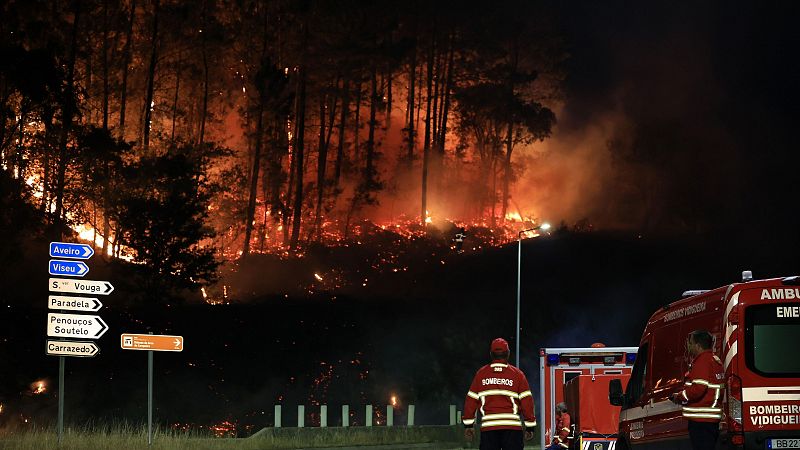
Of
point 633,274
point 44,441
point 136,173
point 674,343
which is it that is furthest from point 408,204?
point 674,343

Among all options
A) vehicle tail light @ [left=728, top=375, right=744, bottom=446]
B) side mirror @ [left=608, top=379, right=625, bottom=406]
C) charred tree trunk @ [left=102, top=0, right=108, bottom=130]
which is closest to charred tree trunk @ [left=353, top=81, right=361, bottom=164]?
charred tree trunk @ [left=102, top=0, right=108, bottom=130]

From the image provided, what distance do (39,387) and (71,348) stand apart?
17161 mm

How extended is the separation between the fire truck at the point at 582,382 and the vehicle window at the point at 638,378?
16.0 feet

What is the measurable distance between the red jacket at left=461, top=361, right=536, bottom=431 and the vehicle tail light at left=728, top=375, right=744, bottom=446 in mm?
1866

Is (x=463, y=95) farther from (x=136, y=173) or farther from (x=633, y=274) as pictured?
(x=136, y=173)

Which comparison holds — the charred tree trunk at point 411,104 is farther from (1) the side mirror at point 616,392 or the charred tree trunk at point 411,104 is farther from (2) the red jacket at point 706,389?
(2) the red jacket at point 706,389

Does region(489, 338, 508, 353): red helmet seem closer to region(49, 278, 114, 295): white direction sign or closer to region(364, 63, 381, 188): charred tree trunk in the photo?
region(49, 278, 114, 295): white direction sign

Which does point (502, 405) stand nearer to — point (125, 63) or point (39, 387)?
point (39, 387)

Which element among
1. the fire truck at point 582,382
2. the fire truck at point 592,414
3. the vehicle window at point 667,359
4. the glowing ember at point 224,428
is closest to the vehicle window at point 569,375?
the fire truck at point 582,382

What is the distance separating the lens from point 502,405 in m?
11.7

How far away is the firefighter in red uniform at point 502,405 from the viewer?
1171 centimetres

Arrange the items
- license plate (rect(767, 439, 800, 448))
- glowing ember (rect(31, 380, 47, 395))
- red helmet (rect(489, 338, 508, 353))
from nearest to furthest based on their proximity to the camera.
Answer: license plate (rect(767, 439, 800, 448))
red helmet (rect(489, 338, 508, 353))
glowing ember (rect(31, 380, 47, 395))

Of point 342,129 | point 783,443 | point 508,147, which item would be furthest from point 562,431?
point 508,147

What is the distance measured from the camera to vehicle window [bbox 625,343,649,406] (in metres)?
13.8
